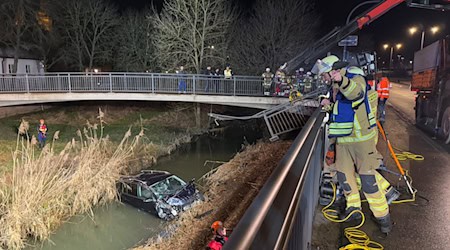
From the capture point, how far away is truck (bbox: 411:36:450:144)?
9503 mm

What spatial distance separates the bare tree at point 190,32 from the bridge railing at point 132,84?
4.10 m

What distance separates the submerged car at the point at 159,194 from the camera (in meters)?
10.5

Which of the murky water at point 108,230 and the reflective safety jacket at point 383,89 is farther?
the reflective safety jacket at point 383,89

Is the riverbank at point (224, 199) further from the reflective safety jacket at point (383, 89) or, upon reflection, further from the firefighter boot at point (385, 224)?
the firefighter boot at point (385, 224)

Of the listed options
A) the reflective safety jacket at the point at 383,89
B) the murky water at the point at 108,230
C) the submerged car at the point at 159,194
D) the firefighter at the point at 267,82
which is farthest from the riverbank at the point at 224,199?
the firefighter at the point at 267,82

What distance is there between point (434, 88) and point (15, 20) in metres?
28.3

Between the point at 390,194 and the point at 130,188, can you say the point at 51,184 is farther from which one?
the point at 390,194

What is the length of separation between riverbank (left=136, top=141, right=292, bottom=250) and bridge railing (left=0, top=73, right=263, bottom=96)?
5615 millimetres

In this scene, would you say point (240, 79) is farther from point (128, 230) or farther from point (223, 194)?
point (128, 230)

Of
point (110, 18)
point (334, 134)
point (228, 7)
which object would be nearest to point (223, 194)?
point (334, 134)

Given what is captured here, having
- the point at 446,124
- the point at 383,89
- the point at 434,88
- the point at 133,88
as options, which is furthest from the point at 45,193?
the point at 434,88

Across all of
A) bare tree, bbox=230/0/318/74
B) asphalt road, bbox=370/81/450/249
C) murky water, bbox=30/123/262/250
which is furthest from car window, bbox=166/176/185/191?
bare tree, bbox=230/0/318/74

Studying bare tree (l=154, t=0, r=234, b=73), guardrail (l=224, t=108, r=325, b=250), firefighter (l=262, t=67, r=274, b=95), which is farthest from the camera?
bare tree (l=154, t=0, r=234, b=73)

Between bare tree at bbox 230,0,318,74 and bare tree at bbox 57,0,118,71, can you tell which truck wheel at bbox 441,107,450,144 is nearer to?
bare tree at bbox 230,0,318,74
